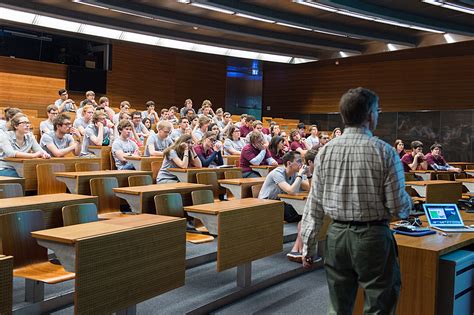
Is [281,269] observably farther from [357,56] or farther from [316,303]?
[357,56]

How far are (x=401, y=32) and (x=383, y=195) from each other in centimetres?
1087

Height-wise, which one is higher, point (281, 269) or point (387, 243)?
point (387, 243)

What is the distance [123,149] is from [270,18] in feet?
17.4

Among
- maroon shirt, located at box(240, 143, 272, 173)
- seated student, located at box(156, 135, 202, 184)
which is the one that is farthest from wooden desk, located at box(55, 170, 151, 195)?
maroon shirt, located at box(240, 143, 272, 173)

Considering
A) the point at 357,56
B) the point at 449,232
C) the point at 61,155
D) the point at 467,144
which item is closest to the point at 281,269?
the point at 449,232

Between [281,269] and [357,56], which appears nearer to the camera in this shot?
[281,269]

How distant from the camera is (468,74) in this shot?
1238cm

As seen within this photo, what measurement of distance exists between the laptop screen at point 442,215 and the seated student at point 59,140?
3.93 metres

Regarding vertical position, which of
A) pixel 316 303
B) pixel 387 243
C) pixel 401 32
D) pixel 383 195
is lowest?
pixel 316 303

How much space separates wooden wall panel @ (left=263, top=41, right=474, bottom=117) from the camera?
12.6m

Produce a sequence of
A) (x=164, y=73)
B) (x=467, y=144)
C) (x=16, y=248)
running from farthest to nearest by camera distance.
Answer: (x=164, y=73) < (x=467, y=144) < (x=16, y=248)

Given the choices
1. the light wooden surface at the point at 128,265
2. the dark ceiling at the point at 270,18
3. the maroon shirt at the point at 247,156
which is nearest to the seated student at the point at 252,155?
the maroon shirt at the point at 247,156

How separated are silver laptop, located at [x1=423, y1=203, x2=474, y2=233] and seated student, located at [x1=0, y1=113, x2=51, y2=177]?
368 cm

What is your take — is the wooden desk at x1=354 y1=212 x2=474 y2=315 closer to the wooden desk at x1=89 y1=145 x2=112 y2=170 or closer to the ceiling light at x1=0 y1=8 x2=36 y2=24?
the wooden desk at x1=89 y1=145 x2=112 y2=170
